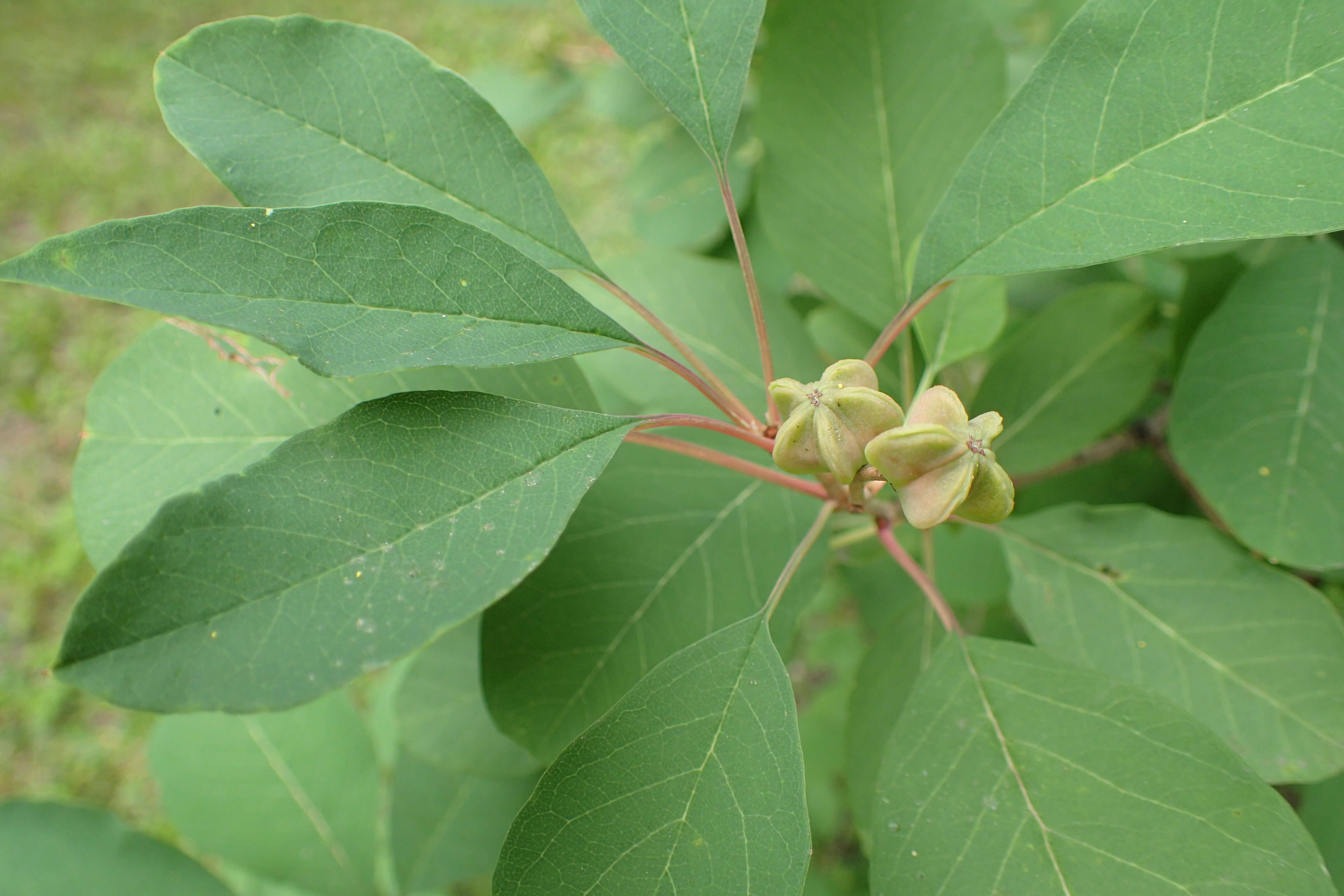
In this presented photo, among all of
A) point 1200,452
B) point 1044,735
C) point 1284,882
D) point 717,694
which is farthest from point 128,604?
point 1200,452

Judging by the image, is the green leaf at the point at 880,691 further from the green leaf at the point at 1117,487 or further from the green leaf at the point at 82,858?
the green leaf at the point at 82,858

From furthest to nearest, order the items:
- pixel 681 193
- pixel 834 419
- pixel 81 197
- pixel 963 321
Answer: pixel 81 197
pixel 681 193
pixel 963 321
pixel 834 419

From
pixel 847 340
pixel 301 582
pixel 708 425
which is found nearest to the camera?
pixel 301 582

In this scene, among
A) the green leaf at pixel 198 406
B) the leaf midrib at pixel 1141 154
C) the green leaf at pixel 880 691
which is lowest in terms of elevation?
the green leaf at pixel 880 691

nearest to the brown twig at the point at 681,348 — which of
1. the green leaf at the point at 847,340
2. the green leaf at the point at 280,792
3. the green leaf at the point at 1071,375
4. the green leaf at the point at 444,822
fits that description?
the green leaf at the point at 847,340

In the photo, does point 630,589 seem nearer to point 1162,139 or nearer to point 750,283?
point 750,283

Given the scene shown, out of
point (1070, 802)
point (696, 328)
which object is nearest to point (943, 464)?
point (1070, 802)
